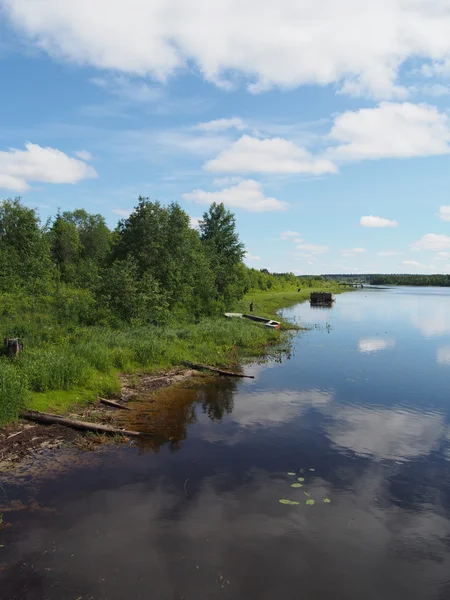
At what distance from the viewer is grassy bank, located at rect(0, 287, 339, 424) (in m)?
15.9

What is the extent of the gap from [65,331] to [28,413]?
10954 mm

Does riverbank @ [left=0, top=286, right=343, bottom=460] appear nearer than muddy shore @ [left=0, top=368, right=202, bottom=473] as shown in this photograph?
No

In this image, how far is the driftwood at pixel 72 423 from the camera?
14.4 meters

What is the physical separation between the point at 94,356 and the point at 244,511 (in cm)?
1276

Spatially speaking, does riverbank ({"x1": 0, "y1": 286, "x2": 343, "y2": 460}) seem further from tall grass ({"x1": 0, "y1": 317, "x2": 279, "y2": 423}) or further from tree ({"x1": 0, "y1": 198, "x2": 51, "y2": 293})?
tree ({"x1": 0, "y1": 198, "x2": 51, "y2": 293})

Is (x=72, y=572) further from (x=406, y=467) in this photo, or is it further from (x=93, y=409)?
(x=406, y=467)

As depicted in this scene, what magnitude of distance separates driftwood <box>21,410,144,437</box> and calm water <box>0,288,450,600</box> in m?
1.03

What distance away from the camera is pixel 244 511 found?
34.0ft

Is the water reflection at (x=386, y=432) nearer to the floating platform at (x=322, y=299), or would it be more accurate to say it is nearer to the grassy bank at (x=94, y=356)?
the grassy bank at (x=94, y=356)

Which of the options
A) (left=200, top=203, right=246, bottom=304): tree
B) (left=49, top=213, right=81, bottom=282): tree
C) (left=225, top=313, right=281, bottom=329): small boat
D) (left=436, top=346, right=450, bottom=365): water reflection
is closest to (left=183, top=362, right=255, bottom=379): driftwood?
(left=436, top=346, right=450, bottom=365): water reflection

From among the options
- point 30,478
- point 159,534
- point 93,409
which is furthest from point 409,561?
point 93,409

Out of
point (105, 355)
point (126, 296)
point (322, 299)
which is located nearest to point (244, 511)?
point (105, 355)

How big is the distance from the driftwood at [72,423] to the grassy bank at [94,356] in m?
0.57

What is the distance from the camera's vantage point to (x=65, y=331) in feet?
82.4
